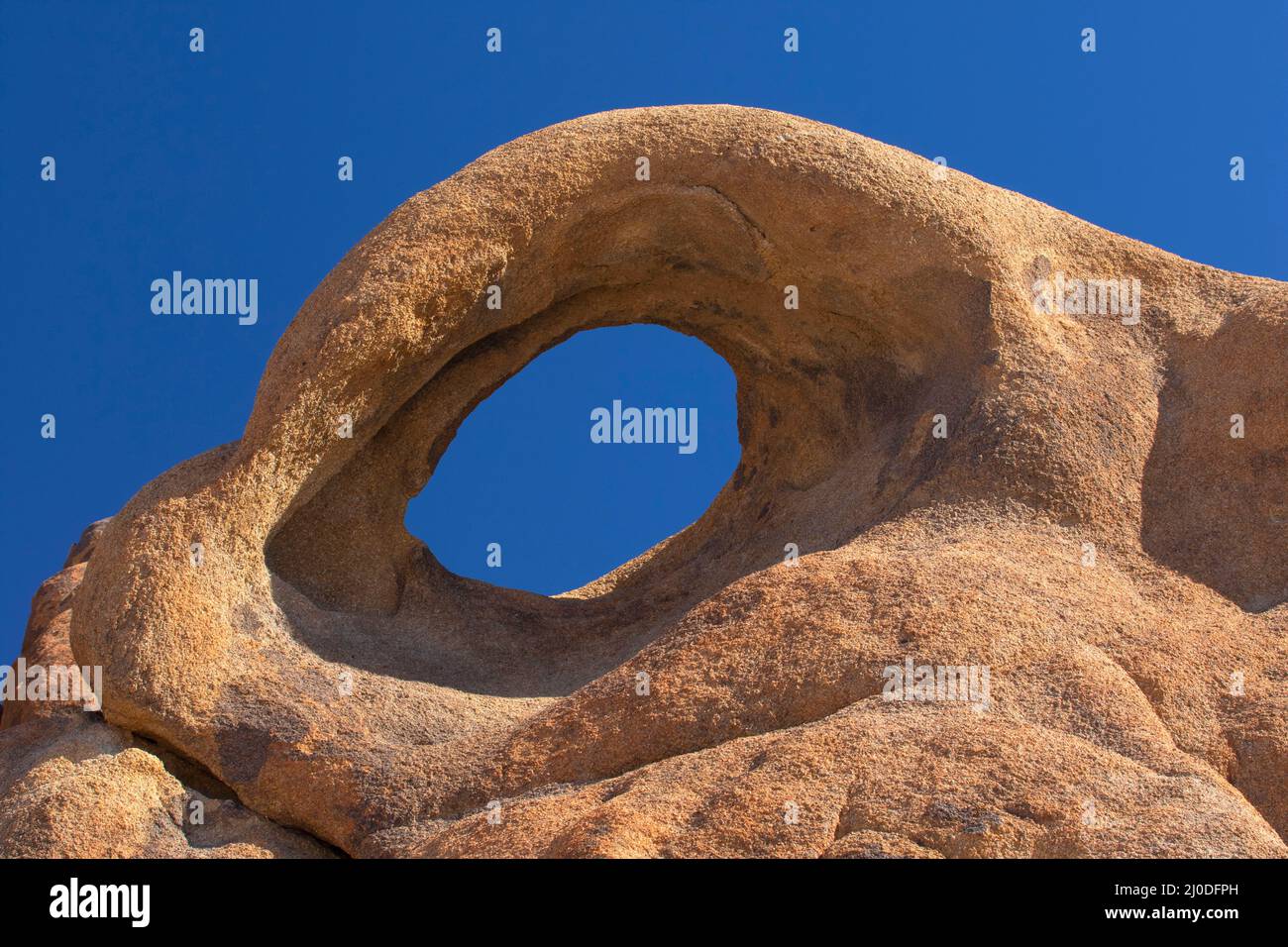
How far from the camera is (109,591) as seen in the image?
28.1ft

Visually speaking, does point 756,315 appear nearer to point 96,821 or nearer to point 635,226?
point 635,226

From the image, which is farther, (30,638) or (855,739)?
(30,638)

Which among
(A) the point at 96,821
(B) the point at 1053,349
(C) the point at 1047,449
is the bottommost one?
(A) the point at 96,821

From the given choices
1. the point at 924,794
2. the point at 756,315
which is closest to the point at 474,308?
the point at 756,315

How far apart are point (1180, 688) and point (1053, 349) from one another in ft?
7.49

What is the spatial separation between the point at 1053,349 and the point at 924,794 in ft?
11.3

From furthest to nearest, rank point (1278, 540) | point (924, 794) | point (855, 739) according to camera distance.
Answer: point (1278, 540)
point (855, 739)
point (924, 794)

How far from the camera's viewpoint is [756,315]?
411 inches

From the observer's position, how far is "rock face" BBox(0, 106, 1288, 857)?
22.8ft

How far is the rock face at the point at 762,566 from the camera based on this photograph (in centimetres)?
694

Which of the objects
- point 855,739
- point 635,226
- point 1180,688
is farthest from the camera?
point 635,226

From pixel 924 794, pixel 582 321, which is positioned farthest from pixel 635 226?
pixel 924 794

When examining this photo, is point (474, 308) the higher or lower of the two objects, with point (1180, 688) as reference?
higher

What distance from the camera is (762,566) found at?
944 cm
